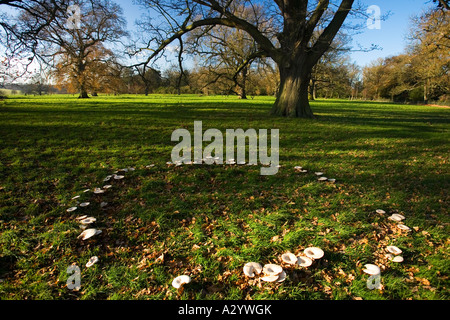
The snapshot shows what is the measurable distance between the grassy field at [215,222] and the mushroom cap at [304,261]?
0.16 m

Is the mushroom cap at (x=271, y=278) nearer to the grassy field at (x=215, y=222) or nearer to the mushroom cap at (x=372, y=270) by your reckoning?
the grassy field at (x=215, y=222)

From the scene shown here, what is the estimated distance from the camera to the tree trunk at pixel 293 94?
12492mm

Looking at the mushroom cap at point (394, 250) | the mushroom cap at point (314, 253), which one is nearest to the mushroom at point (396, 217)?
the mushroom cap at point (394, 250)

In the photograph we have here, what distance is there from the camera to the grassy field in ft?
8.68

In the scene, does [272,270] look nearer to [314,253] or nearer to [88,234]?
[314,253]

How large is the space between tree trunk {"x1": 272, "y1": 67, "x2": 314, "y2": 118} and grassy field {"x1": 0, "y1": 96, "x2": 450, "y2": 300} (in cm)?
591

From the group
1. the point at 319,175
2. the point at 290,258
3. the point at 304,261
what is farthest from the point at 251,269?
the point at 319,175

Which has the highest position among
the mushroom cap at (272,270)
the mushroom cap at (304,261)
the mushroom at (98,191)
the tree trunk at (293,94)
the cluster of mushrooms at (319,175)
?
the tree trunk at (293,94)

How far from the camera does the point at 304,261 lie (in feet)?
8.84

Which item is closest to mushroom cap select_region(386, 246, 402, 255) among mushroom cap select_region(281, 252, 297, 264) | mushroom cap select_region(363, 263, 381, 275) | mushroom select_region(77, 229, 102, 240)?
mushroom cap select_region(363, 263, 381, 275)

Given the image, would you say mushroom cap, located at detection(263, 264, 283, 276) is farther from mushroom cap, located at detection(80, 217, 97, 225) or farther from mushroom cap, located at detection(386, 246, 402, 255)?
mushroom cap, located at detection(80, 217, 97, 225)
